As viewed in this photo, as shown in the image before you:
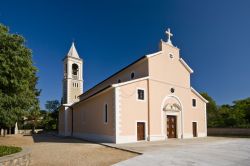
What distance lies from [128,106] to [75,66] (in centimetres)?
2599

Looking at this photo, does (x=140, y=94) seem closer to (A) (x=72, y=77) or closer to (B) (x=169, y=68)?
(B) (x=169, y=68)

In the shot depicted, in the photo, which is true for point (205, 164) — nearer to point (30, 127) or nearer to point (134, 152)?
point (134, 152)

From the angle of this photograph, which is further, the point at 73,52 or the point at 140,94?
the point at 73,52

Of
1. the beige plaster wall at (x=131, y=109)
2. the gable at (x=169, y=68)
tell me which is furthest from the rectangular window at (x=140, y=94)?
the gable at (x=169, y=68)

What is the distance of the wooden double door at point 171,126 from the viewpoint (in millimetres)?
24320

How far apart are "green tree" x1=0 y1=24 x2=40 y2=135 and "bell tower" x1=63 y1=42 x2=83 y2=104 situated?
2751cm

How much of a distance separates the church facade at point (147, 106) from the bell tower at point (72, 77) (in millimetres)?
10966

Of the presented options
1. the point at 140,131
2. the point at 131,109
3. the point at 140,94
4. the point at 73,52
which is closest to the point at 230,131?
the point at 140,131

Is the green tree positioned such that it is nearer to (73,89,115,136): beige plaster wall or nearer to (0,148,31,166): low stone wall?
(0,148,31,166): low stone wall

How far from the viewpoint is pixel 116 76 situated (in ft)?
95.9

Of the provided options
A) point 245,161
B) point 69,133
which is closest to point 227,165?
point 245,161

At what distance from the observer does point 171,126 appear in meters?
24.6

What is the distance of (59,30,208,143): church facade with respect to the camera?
67.5ft

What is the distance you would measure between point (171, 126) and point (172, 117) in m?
1.00
